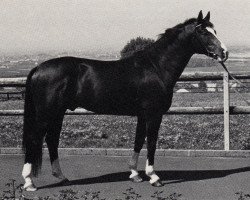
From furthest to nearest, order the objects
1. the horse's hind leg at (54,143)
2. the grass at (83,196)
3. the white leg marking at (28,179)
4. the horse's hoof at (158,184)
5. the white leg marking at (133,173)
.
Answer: the white leg marking at (133,173), the horse's hind leg at (54,143), the horse's hoof at (158,184), the white leg marking at (28,179), the grass at (83,196)

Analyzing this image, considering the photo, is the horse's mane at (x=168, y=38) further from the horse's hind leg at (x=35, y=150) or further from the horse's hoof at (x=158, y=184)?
the horse's hoof at (x=158, y=184)

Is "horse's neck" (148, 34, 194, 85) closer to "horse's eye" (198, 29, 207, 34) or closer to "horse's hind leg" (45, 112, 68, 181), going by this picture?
"horse's eye" (198, 29, 207, 34)

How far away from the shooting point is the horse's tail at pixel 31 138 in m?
6.92

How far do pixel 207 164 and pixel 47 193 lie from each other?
2963 millimetres

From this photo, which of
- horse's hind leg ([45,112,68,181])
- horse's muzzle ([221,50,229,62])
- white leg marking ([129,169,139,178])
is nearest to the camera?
horse's muzzle ([221,50,229,62])

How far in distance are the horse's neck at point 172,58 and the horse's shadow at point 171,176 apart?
4.60 feet

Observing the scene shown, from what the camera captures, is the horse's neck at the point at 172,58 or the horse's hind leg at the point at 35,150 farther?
the horse's neck at the point at 172,58

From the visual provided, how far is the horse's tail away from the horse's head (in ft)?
7.25

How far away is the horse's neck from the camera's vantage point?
7093 millimetres

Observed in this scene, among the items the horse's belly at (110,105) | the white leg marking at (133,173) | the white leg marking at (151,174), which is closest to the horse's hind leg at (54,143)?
the horse's belly at (110,105)

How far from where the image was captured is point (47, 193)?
6629 millimetres

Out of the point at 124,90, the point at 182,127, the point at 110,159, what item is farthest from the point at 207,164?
the point at 182,127

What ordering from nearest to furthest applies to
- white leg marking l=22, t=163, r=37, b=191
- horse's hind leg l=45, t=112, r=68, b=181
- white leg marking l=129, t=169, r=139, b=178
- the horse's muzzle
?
white leg marking l=22, t=163, r=37, b=191, the horse's muzzle, horse's hind leg l=45, t=112, r=68, b=181, white leg marking l=129, t=169, r=139, b=178

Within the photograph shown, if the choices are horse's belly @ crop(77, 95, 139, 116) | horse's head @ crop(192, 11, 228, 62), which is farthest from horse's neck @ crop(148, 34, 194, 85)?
horse's belly @ crop(77, 95, 139, 116)
